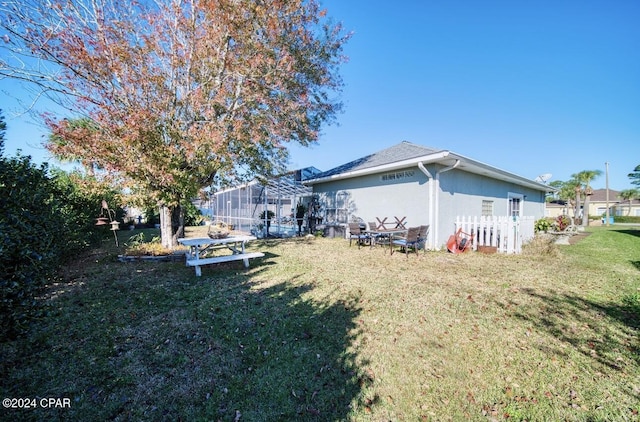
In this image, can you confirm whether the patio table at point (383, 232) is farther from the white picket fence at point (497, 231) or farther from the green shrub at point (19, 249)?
the green shrub at point (19, 249)

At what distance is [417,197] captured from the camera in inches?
393

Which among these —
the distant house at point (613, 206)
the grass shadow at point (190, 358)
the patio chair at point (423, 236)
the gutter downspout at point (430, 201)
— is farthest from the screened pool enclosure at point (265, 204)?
the distant house at point (613, 206)

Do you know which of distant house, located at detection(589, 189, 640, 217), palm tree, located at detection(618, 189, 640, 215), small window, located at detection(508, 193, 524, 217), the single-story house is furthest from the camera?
distant house, located at detection(589, 189, 640, 217)

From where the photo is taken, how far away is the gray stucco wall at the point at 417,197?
9.70m

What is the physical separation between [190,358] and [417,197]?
898cm

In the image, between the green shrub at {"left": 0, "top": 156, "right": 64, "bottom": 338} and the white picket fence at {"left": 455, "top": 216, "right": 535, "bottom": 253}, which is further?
the white picket fence at {"left": 455, "top": 216, "right": 535, "bottom": 253}

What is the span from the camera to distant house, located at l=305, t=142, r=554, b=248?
9.53 m

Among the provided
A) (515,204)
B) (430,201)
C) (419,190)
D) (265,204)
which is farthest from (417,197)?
(515,204)

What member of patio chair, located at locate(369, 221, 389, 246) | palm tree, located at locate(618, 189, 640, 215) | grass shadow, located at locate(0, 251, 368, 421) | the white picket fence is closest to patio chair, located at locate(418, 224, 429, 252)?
patio chair, located at locate(369, 221, 389, 246)

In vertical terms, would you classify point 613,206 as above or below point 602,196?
below

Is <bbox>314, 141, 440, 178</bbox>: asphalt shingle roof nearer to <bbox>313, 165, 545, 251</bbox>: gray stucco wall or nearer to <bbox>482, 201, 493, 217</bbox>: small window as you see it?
<bbox>313, 165, 545, 251</bbox>: gray stucco wall

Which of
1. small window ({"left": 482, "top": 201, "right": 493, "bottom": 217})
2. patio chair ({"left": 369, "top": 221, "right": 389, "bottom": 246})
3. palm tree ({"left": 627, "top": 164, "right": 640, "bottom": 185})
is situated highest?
palm tree ({"left": 627, "top": 164, "right": 640, "bottom": 185})

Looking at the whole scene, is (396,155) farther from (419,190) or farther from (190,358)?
(190,358)

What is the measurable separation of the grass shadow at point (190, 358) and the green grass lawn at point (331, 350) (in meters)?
0.02
